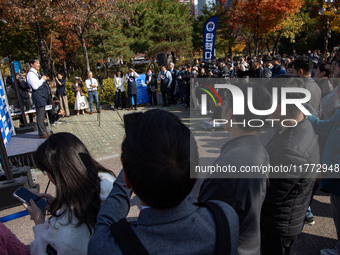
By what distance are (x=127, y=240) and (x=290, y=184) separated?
4.35 ft

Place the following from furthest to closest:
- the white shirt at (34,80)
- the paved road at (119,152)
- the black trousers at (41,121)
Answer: the black trousers at (41,121), the white shirt at (34,80), the paved road at (119,152)

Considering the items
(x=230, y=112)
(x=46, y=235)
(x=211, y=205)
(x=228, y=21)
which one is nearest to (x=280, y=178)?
(x=230, y=112)

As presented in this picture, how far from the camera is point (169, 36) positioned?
965 inches

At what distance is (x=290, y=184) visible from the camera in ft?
5.57

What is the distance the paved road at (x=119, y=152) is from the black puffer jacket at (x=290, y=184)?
1.18m

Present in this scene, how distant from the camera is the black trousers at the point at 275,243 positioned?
1875 millimetres

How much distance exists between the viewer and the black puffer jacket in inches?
66.5

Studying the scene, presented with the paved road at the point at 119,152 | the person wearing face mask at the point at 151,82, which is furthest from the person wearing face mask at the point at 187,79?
the person wearing face mask at the point at 151,82

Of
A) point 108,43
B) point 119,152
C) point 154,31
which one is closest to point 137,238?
point 119,152

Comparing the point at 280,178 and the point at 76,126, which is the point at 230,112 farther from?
the point at 76,126

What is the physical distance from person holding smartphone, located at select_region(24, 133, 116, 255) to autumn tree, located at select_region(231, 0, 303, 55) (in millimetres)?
22394

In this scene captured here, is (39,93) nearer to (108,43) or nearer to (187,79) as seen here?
(187,79)

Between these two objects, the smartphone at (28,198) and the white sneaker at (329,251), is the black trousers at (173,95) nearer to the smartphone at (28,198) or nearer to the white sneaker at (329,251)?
the white sneaker at (329,251)

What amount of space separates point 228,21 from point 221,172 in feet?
97.9
